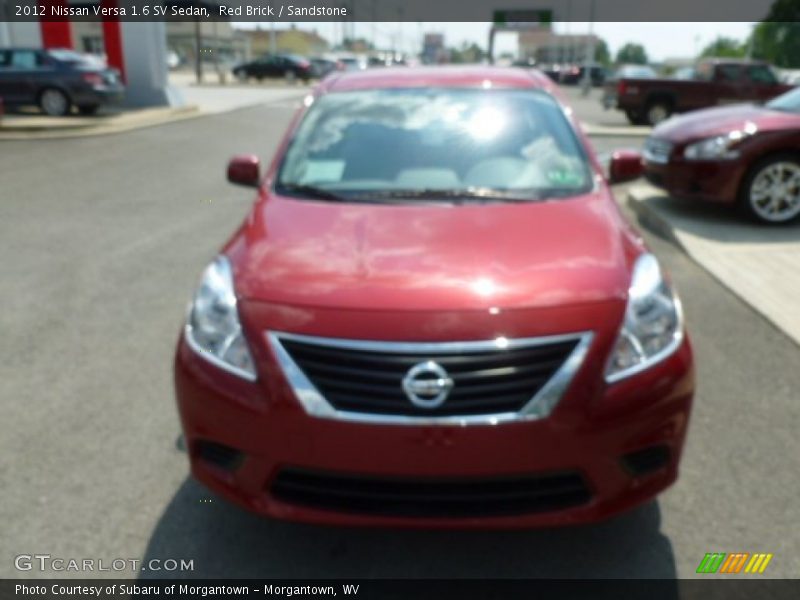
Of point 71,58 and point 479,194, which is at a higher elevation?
point 479,194

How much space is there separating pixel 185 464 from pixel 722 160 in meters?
6.18

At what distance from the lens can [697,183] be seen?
25.7 ft

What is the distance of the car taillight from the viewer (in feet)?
61.0

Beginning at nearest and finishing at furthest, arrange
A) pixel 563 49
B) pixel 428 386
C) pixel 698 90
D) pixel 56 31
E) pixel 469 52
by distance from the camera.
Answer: pixel 428 386 < pixel 698 90 < pixel 56 31 < pixel 563 49 < pixel 469 52

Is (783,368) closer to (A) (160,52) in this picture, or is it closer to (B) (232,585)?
(B) (232,585)

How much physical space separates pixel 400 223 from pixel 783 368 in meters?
2.54

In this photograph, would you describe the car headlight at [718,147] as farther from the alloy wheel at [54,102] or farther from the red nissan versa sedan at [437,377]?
the alloy wheel at [54,102]

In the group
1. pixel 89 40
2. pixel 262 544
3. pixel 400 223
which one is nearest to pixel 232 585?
pixel 262 544

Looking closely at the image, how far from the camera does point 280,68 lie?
44.8 m

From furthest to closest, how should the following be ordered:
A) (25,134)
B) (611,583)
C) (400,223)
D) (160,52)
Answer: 1. (160,52)
2. (25,134)
3. (400,223)
4. (611,583)

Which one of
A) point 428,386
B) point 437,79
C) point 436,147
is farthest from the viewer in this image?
point 437,79

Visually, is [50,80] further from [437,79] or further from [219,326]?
[219,326]

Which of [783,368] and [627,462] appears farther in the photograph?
[783,368]

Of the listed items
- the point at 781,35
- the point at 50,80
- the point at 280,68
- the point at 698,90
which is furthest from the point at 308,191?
the point at 781,35
